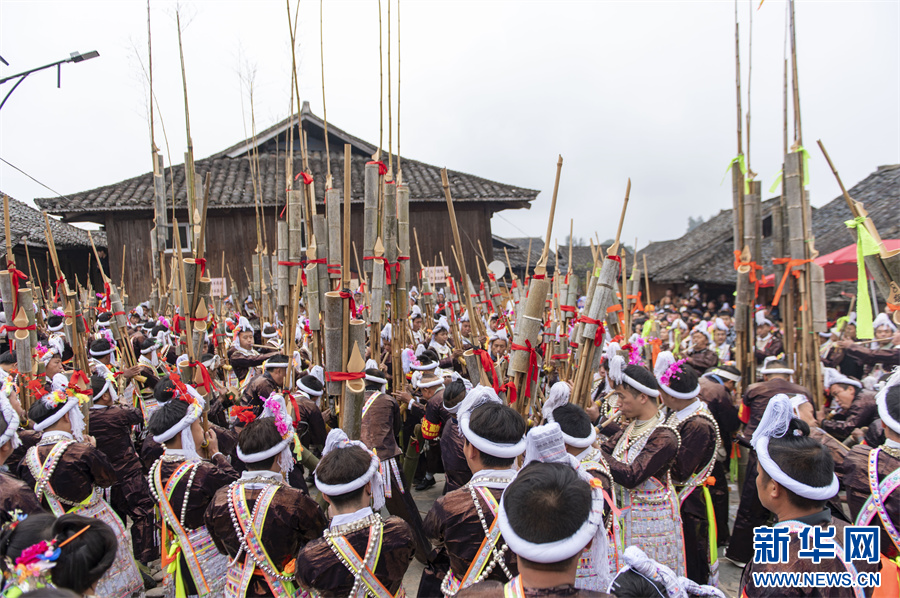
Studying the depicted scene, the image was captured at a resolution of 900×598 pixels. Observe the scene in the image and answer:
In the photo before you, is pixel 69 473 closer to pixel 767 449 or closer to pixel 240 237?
pixel 767 449

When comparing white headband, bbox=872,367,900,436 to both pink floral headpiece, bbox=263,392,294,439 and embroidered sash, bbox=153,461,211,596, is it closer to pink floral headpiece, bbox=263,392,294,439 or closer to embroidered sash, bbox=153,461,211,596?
pink floral headpiece, bbox=263,392,294,439

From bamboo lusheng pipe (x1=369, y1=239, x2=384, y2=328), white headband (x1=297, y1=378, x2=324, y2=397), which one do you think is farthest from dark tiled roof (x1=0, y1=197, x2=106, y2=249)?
bamboo lusheng pipe (x1=369, y1=239, x2=384, y2=328)

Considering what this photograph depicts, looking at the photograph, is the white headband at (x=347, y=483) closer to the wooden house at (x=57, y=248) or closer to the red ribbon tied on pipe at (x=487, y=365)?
the red ribbon tied on pipe at (x=487, y=365)

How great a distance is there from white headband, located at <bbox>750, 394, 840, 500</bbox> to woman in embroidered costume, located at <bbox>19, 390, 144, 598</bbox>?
348cm

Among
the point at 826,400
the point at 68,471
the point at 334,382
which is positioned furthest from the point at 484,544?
the point at 826,400

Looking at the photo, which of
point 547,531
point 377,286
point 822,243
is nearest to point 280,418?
point 377,286

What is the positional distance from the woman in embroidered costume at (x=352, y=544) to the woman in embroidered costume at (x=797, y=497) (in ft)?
4.72

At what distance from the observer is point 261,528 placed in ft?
8.70

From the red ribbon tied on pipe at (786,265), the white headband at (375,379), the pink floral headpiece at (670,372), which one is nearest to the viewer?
the pink floral headpiece at (670,372)

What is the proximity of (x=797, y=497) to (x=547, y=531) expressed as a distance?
3.92 feet

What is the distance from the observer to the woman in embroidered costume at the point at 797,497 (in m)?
2.05

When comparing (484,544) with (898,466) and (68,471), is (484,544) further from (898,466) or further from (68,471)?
(68,471)

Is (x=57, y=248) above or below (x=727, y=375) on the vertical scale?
above

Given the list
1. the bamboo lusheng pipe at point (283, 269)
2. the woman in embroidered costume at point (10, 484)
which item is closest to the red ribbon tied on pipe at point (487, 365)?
the bamboo lusheng pipe at point (283, 269)
